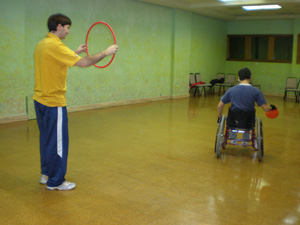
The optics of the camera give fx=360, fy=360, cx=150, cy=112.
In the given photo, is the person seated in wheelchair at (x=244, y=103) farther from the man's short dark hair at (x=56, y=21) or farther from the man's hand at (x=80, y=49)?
the man's short dark hair at (x=56, y=21)

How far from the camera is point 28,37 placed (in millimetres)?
7277

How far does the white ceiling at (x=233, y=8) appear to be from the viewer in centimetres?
988

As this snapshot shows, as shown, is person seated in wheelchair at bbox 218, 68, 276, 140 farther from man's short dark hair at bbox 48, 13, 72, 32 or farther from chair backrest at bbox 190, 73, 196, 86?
chair backrest at bbox 190, 73, 196, 86

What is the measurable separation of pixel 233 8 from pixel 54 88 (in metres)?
9.26

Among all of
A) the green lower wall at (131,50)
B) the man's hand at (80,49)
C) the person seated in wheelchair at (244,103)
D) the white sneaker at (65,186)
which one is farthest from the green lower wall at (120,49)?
the person seated in wheelchair at (244,103)

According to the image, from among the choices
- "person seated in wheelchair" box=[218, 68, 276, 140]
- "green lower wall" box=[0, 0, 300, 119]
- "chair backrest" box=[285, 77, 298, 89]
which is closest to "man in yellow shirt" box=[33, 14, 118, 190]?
"person seated in wheelchair" box=[218, 68, 276, 140]

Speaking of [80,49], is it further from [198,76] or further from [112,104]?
[198,76]

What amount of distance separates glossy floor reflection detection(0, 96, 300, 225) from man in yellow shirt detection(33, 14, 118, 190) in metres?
0.38

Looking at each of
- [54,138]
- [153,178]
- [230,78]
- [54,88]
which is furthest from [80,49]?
[230,78]

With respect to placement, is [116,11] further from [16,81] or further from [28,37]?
[16,81]

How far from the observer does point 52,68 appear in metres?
3.34

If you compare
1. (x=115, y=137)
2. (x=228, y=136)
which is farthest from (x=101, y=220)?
(x=115, y=137)

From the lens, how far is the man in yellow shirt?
3285 millimetres

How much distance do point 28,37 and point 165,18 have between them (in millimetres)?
4725
